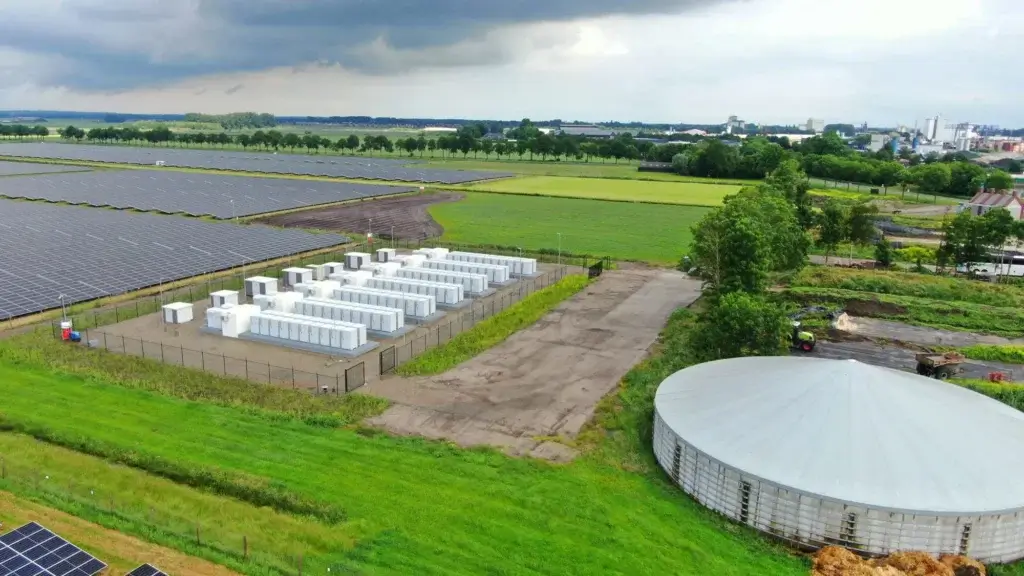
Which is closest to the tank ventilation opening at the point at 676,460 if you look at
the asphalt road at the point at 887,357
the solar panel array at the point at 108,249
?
the asphalt road at the point at 887,357

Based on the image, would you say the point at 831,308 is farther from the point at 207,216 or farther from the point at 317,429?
the point at 207,216

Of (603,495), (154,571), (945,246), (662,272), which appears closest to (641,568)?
(603,495)

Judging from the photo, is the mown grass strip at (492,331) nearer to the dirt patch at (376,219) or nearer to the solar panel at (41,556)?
the solar panel at (41,556)

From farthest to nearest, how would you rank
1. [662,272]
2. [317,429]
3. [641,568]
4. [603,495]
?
[662,272], [317,429], [603,495], [641,568]

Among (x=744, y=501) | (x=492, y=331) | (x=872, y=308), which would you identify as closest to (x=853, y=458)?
(x=744, y=501)

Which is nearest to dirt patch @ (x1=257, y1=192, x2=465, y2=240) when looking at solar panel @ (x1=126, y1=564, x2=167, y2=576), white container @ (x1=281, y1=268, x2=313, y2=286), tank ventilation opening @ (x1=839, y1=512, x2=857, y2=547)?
white container @ (x1=281, y1=268, x2=313, y2=286)

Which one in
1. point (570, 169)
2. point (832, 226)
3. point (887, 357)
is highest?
point (570, 169)

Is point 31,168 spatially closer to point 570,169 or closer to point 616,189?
point 570,169
